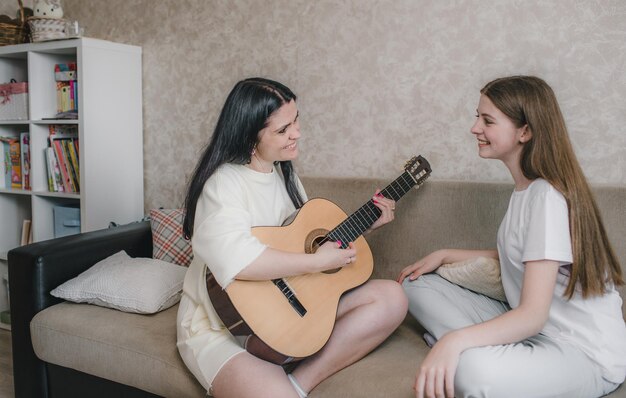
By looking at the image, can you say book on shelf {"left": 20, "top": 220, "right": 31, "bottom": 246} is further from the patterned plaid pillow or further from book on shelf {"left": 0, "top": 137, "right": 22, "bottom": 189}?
the patterned plaid pillow

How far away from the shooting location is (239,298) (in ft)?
4.84

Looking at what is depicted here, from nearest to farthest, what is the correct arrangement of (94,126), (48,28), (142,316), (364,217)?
1. (364,217)
2. (142,316)
3. (94,126)
4. (48,28)

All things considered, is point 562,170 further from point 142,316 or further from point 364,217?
point 142,316

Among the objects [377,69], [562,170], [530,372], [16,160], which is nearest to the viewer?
[530,372]

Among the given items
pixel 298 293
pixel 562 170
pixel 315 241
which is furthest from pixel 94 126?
pixel 562 170

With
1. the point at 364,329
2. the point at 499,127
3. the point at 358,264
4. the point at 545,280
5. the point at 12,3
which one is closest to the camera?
the point at 545,280

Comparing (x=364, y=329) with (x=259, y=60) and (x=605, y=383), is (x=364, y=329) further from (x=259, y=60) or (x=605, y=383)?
(x=259, y=60)

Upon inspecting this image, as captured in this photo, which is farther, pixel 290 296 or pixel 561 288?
pixel 290 296

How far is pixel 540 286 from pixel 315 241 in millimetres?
640

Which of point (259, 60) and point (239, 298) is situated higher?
point (259, 60)


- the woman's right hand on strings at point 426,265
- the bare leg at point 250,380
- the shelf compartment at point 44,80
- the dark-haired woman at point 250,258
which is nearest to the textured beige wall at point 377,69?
the shelf compartment at point 44,80

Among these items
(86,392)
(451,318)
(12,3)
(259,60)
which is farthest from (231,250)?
(12,3)

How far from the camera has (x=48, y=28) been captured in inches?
112

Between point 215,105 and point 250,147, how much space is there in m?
1.11
